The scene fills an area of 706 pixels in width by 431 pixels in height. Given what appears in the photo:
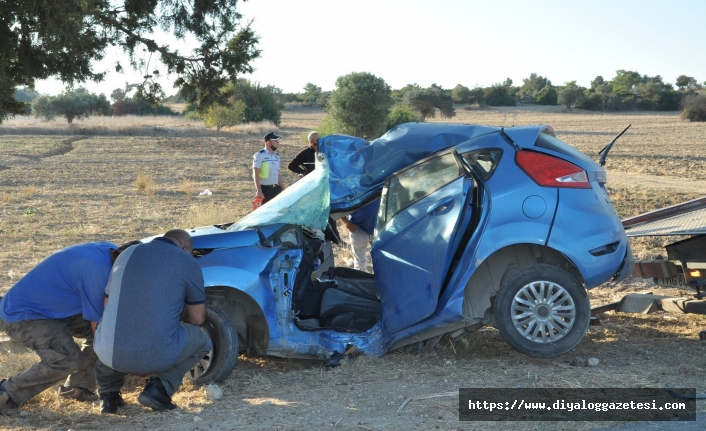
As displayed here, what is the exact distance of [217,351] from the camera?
552cm

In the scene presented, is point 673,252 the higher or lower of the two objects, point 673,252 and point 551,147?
the lower

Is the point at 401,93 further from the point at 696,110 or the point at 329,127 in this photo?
the point at 329,127

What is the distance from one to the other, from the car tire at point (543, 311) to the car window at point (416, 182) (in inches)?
37.9

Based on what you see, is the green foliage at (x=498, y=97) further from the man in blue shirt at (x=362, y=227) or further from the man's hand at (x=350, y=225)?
the man's hand at (x=350, y=225)

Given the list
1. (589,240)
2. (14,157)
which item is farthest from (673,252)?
(14,157)

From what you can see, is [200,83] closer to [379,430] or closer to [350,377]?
[350,377]

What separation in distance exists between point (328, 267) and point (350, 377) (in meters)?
1.46

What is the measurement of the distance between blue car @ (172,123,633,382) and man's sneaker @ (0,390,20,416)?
1.22 meters

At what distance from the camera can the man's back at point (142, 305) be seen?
4.70 metres

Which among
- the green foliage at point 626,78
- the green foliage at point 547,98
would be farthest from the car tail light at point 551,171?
the green foliage at point 626,78

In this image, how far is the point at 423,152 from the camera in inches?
→ 254

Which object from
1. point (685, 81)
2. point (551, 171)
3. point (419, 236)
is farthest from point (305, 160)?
point (685, 81)

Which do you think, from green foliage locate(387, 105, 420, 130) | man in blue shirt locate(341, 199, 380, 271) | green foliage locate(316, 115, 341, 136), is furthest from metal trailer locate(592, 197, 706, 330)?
green foliage locate(387, 105, 420, 130)

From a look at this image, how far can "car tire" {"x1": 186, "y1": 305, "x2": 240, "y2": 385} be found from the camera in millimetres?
5480
